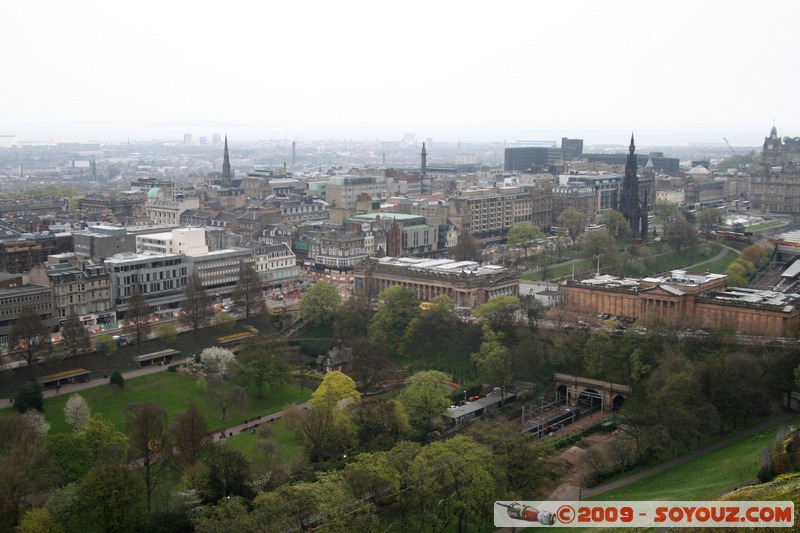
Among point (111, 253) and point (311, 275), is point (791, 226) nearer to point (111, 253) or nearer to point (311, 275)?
point (311, 275)

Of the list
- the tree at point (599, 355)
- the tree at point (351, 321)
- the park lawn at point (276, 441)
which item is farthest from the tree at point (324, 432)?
the tree at point (351, 321)

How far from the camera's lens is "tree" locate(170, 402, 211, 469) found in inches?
1964

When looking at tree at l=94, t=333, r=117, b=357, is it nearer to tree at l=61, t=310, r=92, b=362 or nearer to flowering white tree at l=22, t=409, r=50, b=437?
tree at l=61, t=310, r=92, b=362

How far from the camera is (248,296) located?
8612 cm

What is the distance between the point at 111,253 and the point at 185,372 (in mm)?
27889

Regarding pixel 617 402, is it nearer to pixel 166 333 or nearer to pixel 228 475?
pixel 228 475

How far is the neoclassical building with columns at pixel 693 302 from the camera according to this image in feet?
238

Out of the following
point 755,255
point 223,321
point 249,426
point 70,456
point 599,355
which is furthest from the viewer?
point 755,255

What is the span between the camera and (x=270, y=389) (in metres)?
70.3

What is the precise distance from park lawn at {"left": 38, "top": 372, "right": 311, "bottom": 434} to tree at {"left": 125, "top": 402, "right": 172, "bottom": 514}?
10.3 m

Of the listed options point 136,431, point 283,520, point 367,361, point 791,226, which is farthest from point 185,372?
point 791,226

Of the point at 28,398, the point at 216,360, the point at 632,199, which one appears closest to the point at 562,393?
the point at 216,360

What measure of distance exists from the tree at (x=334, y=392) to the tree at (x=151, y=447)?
39.1 feet

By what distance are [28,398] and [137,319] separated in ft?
55.3
